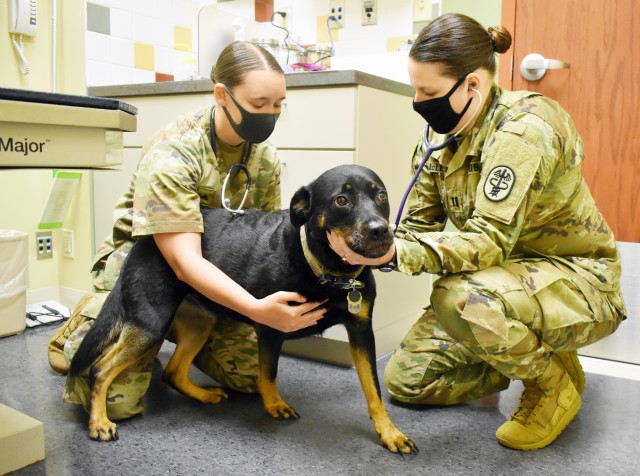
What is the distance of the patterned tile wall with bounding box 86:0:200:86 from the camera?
9.25ft

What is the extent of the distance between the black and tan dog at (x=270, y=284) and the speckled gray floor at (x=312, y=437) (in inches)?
3.1

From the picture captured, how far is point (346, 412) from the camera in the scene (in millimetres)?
1735

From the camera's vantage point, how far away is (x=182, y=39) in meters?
3.21

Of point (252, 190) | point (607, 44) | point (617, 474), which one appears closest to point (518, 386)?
point (617, 474)

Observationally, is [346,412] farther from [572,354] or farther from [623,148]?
[623,148]

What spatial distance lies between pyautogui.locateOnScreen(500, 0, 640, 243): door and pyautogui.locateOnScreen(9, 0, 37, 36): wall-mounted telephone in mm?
1932

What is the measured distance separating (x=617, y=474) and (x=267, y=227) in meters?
1.04

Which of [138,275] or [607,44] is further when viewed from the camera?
[607,44]

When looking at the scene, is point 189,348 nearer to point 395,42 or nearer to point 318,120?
point 318,120

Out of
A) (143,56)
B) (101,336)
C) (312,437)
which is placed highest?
(143,56)

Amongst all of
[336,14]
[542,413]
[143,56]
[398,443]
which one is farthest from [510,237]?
[143,56]

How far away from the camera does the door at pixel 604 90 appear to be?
2111mm

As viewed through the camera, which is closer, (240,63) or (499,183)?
(499,183)

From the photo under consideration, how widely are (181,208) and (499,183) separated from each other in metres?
0.78
